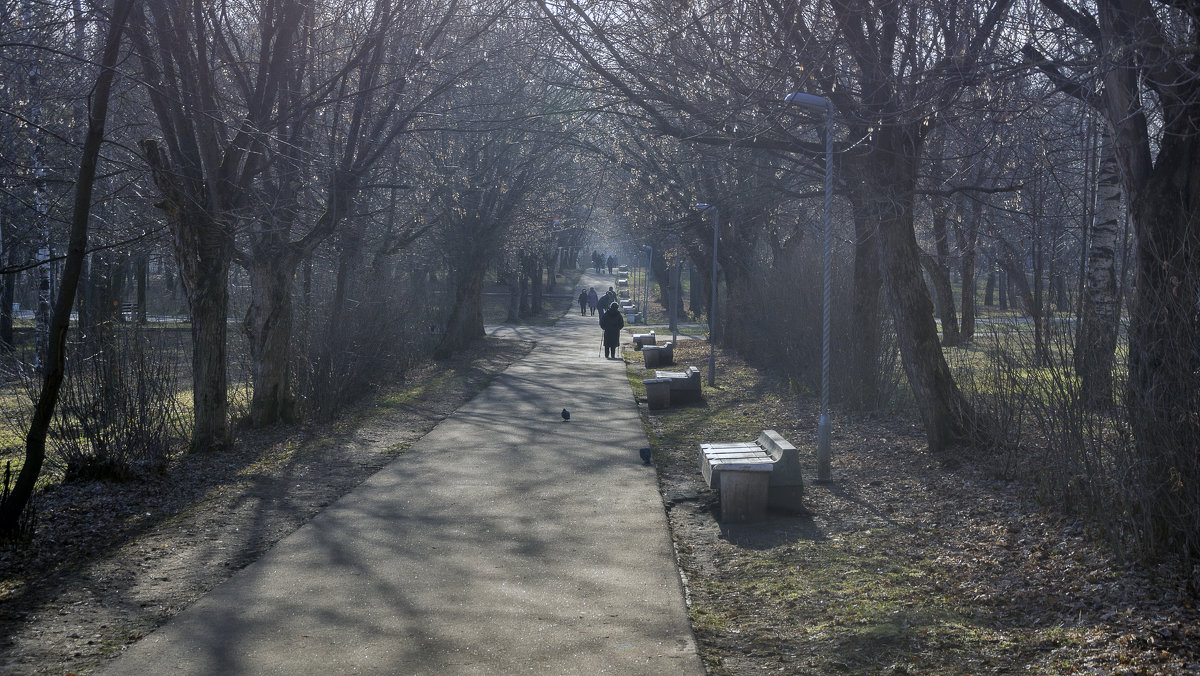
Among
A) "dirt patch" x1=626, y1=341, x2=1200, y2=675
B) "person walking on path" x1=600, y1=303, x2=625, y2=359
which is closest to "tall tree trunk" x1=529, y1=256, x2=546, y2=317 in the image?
"person walking on path" x1=600, y1=303, x2=625, y2=359

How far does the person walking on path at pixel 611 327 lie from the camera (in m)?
29.4

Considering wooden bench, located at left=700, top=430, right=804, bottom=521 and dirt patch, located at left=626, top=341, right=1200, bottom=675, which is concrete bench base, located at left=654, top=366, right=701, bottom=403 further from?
wooden bench, located at left=700, top=430, right=804, bottom=521

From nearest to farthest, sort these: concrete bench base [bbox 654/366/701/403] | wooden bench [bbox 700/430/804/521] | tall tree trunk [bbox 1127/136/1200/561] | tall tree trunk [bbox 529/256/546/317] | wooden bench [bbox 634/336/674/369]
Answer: tall tree trunk [bbox 1127/136/1200/561], wooden bench [bbox 700/430/804/521], concrete bench base [bbox 654/366/701/403], wooden bench [bbox 634/336/674/369], tall tree trunk [bbox 529/256/546/317]

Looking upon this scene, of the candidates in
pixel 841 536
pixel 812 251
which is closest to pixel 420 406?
pixel 812 251

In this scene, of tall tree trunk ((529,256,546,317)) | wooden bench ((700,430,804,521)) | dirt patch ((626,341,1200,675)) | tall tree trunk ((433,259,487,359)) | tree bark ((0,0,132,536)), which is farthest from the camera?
tall tree trunk ((529,256,546,317))

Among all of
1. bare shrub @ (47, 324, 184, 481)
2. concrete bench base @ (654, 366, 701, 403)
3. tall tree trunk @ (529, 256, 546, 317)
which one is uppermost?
tall tree trunk @ (529, 256, 546, 317)

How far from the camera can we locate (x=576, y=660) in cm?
515

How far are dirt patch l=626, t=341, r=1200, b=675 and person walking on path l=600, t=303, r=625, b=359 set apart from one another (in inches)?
734

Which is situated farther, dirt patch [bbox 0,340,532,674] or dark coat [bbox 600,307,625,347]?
dark coat [bbox 600,307,625,347]

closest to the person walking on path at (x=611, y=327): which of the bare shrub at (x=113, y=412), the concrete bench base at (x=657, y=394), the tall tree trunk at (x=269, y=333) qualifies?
the concrete bench base at (x=657, y=394)

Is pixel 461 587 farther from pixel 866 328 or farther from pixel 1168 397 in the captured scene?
pixel 866 328

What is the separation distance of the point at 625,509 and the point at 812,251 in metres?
10.6

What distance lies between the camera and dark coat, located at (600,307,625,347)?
29383mm

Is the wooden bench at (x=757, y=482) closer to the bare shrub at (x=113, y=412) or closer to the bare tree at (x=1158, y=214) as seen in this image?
the bare tree at (x=1158, y=214)
